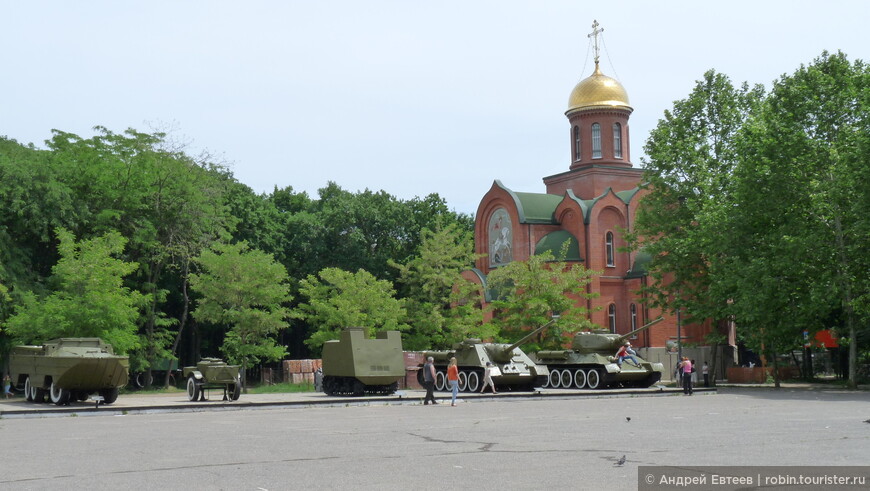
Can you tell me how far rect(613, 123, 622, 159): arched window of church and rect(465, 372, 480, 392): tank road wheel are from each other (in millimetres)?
26349

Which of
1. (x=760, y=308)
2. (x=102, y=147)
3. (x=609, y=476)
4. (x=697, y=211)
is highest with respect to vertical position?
(x=102, y=147)

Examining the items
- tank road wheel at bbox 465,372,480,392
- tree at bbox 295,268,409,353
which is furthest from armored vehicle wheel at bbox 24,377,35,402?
tank road wheel at bbox 465,372,480,392

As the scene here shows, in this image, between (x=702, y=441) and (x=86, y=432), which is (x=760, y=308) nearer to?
(x=702, y=441)

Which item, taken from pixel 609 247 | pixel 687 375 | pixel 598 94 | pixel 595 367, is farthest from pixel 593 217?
pixel 687 375

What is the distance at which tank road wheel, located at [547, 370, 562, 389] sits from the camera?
38844mm

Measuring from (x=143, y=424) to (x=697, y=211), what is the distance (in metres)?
27.4

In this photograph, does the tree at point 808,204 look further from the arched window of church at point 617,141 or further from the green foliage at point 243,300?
the arched window of church at point 617,141

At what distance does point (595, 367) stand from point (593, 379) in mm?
477

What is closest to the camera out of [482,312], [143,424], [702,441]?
[702,441]

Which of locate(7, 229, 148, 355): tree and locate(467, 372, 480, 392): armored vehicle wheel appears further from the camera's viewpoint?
locate(467, 372, 480, 392): armored vehicle wheel

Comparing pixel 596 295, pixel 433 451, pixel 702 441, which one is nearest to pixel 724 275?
pixel 596 295

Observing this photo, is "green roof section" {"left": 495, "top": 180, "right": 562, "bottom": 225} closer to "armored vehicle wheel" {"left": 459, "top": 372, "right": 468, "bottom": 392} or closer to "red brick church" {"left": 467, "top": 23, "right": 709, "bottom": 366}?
"red brick church" {"left": 467, "top": 23, "right": 709, "bottom": 366}

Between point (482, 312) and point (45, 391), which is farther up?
point (482, 312)

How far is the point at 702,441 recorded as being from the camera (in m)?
13.5
